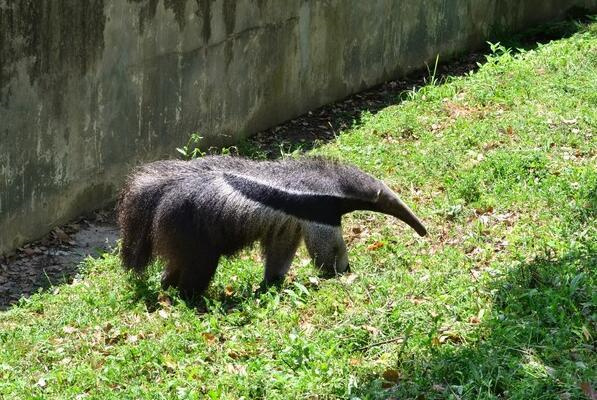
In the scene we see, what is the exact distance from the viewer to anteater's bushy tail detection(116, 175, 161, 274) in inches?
322

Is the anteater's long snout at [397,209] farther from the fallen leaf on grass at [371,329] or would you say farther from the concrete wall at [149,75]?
the concrete wall at [149,75]

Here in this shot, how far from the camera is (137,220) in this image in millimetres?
8250

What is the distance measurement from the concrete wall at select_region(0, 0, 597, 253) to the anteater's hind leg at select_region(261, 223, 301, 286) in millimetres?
2741

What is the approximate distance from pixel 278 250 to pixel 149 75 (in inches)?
132

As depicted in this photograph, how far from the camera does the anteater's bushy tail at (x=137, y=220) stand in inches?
322

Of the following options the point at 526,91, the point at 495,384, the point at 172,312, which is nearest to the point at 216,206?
the point at 172,312

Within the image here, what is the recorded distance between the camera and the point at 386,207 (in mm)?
8836

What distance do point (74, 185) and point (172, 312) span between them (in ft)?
9.58

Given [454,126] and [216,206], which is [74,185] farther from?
[454,126]

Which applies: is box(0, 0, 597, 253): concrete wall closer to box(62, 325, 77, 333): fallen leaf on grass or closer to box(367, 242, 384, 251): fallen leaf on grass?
box(62, 325, 77, 333): fallen leaf on grass

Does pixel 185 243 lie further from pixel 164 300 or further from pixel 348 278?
pixel 348 278

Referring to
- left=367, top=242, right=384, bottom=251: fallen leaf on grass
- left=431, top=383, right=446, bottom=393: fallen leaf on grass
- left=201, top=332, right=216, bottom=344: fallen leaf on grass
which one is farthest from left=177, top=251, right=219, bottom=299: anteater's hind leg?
left=431, top=383, right=446, bottom=393: fallen leaf on grass

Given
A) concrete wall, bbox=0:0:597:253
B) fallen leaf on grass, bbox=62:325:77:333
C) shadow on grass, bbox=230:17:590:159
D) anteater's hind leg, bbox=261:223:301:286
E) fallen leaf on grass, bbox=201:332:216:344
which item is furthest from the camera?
shadow on grass, bbox=230:17:590:159

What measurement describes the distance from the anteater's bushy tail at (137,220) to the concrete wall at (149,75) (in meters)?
1.74
